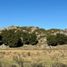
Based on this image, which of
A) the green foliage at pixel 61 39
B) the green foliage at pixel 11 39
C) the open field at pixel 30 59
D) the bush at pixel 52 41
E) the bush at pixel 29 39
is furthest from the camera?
the bush at pixel 29 39

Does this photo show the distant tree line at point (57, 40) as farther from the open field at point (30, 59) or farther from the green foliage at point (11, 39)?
the open field at point (30, 59)

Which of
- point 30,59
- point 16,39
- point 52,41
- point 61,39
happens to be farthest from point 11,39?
point 30,59

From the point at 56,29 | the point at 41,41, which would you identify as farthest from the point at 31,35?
the point at 56,29

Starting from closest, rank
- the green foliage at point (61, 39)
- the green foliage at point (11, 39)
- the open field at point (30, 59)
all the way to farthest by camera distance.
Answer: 1. the open field at point (30, 59)
2. the green foliage at point (11, 39)
3. the green foliage at point (61, 39)

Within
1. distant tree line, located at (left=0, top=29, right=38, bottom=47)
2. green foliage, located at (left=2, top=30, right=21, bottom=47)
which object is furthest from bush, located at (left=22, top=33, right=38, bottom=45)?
green foliage, located at (left=2, top=30, right=21, bottom=47)

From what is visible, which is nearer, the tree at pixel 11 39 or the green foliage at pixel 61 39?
the tree at pixel 11 39

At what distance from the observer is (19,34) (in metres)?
93.0

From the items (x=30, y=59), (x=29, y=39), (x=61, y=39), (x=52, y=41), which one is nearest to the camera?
(x=30, y=59)

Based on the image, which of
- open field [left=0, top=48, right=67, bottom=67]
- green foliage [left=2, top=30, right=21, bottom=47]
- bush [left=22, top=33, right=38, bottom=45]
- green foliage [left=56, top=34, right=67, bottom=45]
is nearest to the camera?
open field [left=0, top=48, right=67, bottom=67]

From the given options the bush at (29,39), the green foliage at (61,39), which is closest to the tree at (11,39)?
the bush at (29,39)

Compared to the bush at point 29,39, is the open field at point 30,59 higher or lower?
lower

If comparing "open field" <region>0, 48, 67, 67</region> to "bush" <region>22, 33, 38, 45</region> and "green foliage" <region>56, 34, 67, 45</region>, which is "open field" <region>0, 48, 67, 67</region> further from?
"bush" <region>22, 33, 38, 45</region>

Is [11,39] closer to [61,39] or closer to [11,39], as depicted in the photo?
[11,39]

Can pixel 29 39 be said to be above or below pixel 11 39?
below
